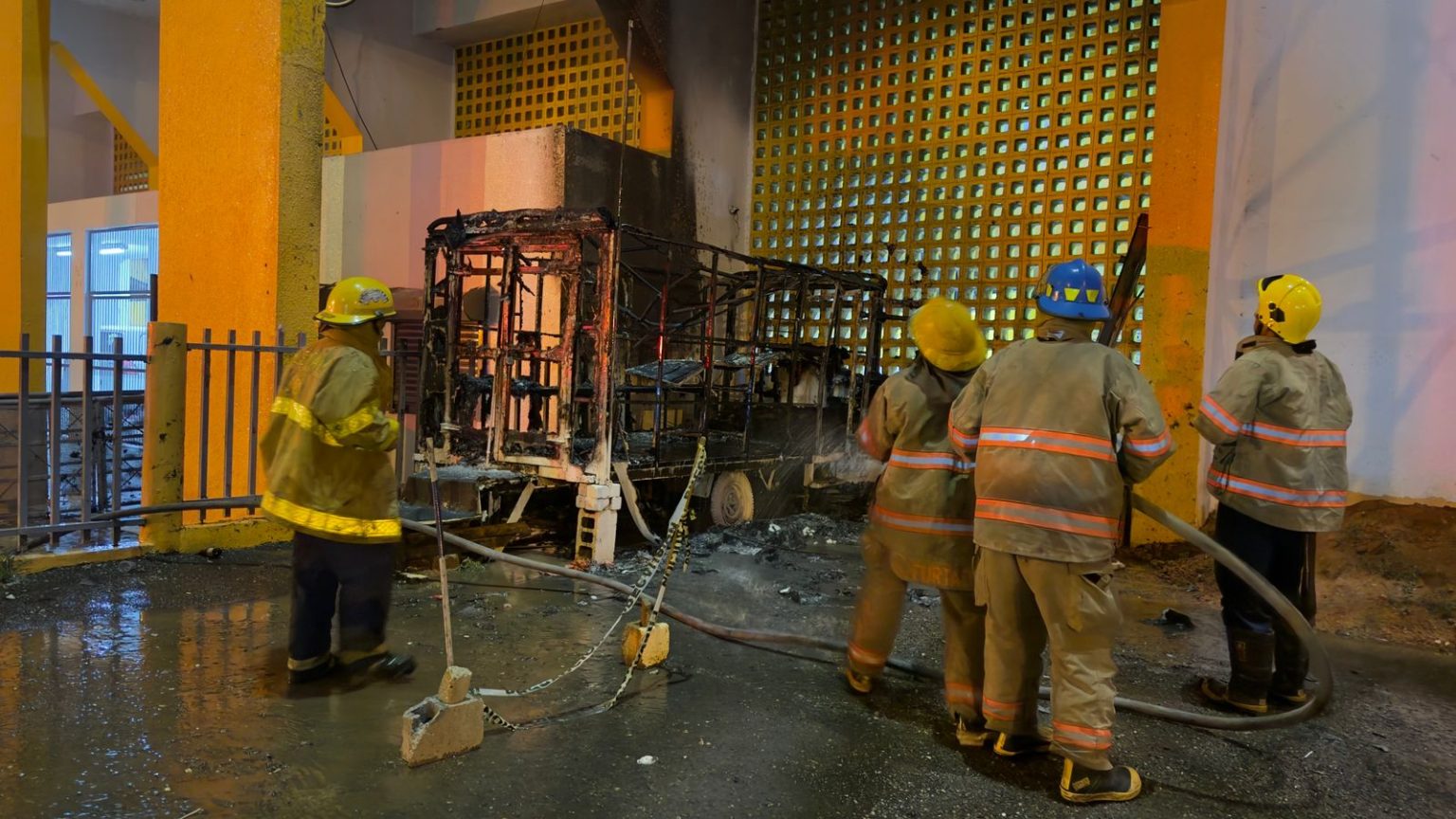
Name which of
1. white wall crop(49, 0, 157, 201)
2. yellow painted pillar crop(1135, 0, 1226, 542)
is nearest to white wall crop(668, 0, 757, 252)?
yellow painted pillar crop(1135, 0, 1226, 542)

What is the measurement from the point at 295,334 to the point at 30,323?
17.7 ft

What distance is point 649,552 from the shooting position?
22.8ft

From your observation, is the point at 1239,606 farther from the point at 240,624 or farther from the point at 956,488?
the point at 240,624

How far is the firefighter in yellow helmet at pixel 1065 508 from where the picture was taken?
10.2 ft

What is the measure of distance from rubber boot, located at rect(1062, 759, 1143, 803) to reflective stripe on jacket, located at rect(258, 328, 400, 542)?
2799 millimetres

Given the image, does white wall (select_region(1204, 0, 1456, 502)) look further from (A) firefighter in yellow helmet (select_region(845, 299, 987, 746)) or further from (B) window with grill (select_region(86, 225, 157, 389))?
(B) window with grill (select_region(86, 225, 157, 389))

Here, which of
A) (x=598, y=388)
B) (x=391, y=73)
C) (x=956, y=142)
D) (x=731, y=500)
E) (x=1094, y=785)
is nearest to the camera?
(x=1094, y=785)

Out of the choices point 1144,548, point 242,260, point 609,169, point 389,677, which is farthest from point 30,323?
point 1144,548

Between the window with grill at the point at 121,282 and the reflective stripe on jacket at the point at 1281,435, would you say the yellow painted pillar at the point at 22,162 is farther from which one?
the reflective stripe on jacket at the point at 1281,435

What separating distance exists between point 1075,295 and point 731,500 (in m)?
5.03

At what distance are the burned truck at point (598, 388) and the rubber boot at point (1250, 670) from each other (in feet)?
12.3

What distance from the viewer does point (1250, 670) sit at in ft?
13.0

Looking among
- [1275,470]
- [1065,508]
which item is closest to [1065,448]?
[1065,508]

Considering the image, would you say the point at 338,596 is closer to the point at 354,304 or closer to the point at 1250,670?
the point at 354,304
